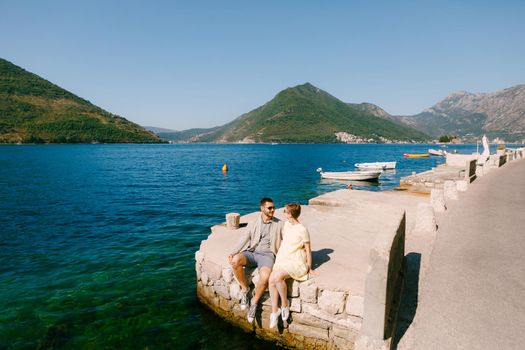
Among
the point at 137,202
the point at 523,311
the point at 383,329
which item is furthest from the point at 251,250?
the point at 137,202

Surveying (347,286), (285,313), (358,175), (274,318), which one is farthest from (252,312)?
(358,175)

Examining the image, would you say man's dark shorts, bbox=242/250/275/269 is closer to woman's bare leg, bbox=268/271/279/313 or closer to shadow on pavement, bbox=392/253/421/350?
woman's bare leg, bbox=268/271/279/313

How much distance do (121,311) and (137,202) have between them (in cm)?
2056

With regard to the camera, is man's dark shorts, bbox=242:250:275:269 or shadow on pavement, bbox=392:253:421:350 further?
man's dark shorts, bbox=242:250:275:269

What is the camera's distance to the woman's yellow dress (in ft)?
20.3

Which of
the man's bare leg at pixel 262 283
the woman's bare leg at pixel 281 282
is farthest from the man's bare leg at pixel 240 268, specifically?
the woman's bare leg at pixel 281 282

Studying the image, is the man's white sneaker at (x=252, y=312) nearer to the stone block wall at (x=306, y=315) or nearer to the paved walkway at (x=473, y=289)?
the stone block wall at (x=306, y=315)

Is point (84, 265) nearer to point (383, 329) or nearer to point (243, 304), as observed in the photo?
point (243, 304)

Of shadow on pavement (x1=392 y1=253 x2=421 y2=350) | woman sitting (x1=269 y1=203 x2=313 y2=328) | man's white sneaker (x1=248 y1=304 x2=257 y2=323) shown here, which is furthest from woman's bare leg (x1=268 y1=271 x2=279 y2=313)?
shadow on pavement (x1=392 y1=253 x2=421 y2=350)

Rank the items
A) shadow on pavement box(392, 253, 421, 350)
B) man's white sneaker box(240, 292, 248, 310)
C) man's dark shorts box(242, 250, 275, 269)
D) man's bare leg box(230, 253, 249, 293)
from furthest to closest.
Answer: man's white sneaker box(240, 292, 248, 310), man's bare leg box(230, 253, 249, 293), man's dark shorts box(242, 250, 275, 269), shadow on pavement box(392, 253, 421, 350)

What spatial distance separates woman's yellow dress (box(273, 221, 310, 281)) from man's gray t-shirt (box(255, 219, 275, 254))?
1.39ft

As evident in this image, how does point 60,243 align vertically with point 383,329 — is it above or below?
below

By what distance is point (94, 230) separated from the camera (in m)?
18.2

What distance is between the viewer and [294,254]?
6.28 meters
